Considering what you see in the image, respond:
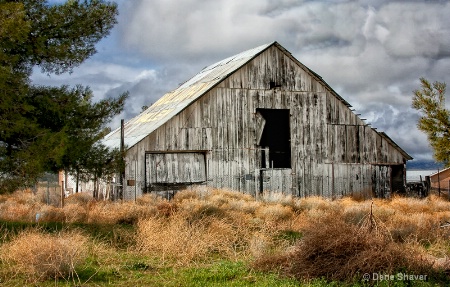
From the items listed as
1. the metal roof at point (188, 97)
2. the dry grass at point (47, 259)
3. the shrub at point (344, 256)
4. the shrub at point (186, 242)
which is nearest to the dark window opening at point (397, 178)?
the metal roof at point (188, 97)

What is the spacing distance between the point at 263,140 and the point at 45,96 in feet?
40.3

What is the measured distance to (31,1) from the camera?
2012 centimetres

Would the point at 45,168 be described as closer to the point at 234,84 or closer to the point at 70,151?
the point at 70,151

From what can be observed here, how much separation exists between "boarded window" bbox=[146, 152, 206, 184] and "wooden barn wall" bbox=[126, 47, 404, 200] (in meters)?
0.33

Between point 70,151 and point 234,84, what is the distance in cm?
1145

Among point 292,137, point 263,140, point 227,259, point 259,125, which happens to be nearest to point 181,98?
point 259,125

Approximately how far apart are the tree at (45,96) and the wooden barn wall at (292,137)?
618 centimetres

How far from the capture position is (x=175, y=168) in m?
26.8

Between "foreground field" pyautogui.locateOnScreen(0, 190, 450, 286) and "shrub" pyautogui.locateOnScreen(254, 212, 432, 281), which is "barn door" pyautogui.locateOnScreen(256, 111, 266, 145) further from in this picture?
"shrub" pyautogui.locateOnScreen(254, 212, 432, 281)

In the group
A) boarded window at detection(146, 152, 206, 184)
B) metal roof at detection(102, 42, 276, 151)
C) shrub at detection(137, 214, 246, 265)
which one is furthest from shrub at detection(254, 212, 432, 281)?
metal roof at detection(102, 42, 276, 151)

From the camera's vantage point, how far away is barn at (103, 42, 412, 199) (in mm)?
26734

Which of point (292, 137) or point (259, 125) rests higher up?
point (259, 125)

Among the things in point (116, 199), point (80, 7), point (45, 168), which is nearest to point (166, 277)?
point (45, 168)

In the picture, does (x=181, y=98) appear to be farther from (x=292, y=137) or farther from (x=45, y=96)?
(x=45, y=96)
